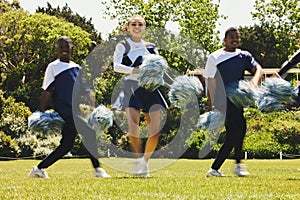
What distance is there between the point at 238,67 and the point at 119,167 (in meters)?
3.23

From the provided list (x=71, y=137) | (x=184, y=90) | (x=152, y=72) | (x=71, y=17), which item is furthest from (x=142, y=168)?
(x=71, y=17)

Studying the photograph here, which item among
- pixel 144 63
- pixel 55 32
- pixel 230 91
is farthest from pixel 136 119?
pixel 55 32

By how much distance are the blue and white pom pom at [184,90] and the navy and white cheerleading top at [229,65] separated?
0.63 feet

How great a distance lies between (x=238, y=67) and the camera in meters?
8.05

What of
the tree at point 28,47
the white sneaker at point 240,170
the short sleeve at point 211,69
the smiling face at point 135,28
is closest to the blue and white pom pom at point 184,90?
the short sleeve at point 211,69

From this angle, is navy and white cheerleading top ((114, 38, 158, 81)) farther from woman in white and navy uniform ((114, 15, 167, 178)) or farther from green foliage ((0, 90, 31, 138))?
green foliage ((0, 90, 31, 138))

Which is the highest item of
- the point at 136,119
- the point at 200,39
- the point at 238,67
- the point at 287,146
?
the point at 200,39

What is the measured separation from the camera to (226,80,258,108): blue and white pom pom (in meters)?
7.50

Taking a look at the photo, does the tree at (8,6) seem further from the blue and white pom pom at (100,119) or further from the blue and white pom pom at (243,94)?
the blue and white pom pom at (243,94)

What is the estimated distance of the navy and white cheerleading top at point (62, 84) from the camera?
8.05 meters

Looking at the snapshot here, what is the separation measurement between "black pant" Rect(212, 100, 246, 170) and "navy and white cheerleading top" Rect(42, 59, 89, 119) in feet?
6.04

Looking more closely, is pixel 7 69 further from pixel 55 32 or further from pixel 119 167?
pixel 119 167

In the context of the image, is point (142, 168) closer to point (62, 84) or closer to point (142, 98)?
point (142, 98)

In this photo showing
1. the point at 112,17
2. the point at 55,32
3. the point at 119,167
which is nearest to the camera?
the point at 119,167
